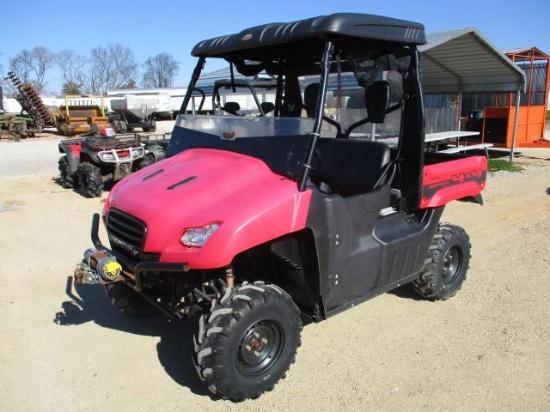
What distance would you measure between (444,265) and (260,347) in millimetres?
Result: 2036

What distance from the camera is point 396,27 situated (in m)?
3.23

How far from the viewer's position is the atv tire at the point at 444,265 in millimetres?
3975

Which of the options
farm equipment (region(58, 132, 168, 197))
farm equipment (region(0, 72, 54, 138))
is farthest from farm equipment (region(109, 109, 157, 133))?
farm equipment (region(58, 132, 168, 197))

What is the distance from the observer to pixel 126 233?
2980 millimetres

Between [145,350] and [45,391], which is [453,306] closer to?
[145,350]

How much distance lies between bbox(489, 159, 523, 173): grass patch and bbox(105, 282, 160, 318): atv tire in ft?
31.8

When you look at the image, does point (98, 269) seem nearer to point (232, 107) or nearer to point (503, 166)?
point (232, 107)

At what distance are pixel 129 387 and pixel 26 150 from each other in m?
17.0

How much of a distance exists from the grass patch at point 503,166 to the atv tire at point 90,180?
337 inches

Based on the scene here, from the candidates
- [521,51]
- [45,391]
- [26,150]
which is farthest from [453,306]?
[26,150]

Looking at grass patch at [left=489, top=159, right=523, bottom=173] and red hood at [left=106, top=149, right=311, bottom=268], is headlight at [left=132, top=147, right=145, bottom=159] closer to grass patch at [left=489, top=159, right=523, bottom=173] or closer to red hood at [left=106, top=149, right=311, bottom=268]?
red hood at [left=106, top=149, right=311, bottom=268]

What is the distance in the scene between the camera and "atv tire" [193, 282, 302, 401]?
266 cm

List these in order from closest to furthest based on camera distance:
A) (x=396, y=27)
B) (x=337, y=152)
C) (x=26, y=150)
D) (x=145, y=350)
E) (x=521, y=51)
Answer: (x=396, y=27), (x=145, y=350), (x=337, y=152), (x=521, y=51), (x=26, y=150)

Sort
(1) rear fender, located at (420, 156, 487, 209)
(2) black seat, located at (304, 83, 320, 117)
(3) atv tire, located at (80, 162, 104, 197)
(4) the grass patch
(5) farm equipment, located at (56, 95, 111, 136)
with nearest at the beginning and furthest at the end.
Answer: (2) black seat, located at (304, 83, 320, 117) → (1) rear fender, located at (420, 156, 487, 209) → (3) atv tire, located at (80, 162, 104, 197) → (4) the grass patch → (5) farm equipment, located at (56, 95, 111, 136)
